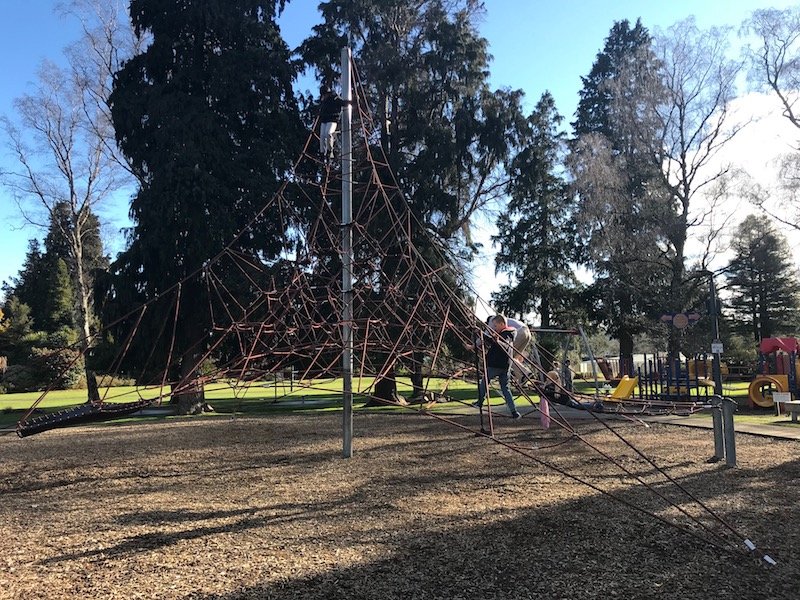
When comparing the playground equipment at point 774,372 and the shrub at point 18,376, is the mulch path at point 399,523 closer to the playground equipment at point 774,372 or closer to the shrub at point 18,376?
the shrub at point 18,376

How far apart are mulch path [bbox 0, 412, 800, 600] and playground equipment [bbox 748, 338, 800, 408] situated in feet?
25.9

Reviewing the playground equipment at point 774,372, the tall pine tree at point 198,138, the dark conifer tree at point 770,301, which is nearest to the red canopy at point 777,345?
the playground equipment at point 774,372

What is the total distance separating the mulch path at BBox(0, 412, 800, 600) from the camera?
376 centimetres

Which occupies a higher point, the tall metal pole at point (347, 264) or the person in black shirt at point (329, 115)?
the person in black shirt at point (329, 115)

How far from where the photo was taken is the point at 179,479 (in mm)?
7230

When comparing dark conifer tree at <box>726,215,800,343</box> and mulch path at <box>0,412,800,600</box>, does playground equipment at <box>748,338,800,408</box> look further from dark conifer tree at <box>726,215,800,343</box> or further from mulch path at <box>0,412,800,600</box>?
dark conifer tree at <box>726,215,800,343</box>

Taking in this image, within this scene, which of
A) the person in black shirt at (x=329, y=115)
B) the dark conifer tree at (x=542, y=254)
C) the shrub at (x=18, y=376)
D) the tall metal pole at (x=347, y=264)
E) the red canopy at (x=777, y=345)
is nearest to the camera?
the shrub at (x=18, y=376)

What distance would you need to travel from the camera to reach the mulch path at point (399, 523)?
3.76 metres

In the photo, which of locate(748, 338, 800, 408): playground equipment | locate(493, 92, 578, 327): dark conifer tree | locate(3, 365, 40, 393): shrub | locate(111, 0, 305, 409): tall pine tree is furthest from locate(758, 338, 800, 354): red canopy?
locate(3, 365, 40, 393): shrub

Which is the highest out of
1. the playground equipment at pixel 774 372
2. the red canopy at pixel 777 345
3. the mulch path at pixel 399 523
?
the red canopy at pixel 777 345

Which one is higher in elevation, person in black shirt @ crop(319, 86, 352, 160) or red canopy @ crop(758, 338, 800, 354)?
person in black shirt @ crop(319, 86, 352, 160)

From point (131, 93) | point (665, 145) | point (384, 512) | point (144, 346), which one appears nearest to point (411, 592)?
point (384, 512)

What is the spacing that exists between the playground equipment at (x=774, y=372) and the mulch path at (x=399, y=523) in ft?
25.9

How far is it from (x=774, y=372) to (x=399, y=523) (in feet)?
59.1
